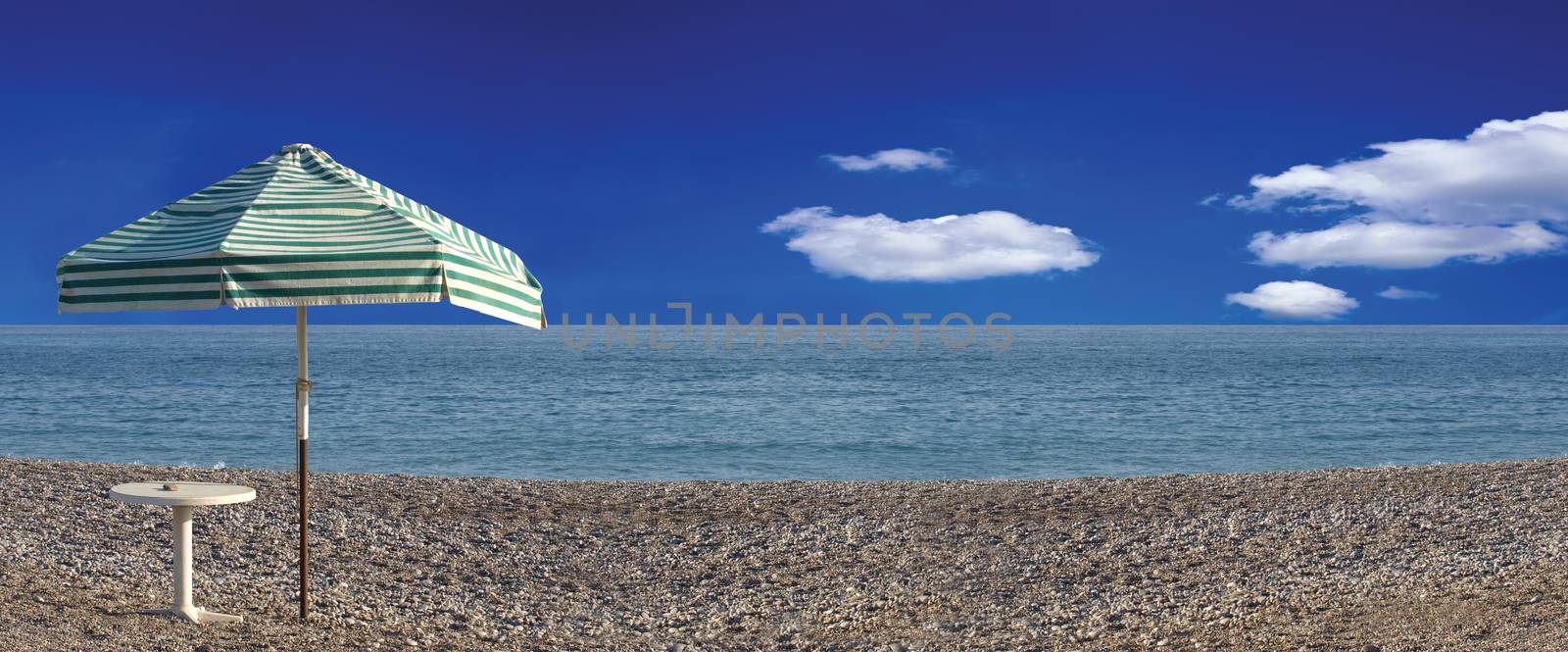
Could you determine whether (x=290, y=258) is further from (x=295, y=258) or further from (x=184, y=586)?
(x=184, y=586)

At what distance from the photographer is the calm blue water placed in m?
18.5

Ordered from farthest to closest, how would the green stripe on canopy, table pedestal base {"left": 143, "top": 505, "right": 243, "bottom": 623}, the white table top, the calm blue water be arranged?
the calm blue water
table pedestal base {"left": 143, "top": 505, "right": 243, "bottom": 623}
the white table top
the green stripe on canopy

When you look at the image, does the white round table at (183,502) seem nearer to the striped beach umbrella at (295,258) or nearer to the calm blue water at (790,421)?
the striped beach umbrella at (295,258)

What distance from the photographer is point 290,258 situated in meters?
4.48

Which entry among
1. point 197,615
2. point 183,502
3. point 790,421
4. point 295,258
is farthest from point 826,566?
point 790,421

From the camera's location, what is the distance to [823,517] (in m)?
9.19

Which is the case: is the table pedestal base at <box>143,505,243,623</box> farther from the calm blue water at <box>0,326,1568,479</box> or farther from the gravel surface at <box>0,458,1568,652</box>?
the calm blue water at <box>0,326,1568,479</box>

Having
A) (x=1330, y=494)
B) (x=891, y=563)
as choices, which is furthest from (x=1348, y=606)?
(x=1330, y=494)

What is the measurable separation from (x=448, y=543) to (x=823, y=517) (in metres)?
3.07

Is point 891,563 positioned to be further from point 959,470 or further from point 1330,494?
point 959,470

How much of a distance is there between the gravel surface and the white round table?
12 cm

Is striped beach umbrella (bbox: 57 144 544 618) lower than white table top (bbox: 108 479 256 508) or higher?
higher

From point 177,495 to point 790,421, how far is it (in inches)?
792

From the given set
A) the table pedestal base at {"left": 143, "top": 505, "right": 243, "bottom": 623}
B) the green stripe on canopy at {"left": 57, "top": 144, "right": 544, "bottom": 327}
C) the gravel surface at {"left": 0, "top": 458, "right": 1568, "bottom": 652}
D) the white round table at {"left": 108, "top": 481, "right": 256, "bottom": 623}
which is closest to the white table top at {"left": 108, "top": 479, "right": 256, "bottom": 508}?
the white round table at {"left": 108, "top": 481, "right": 256, "bottom": 623}
